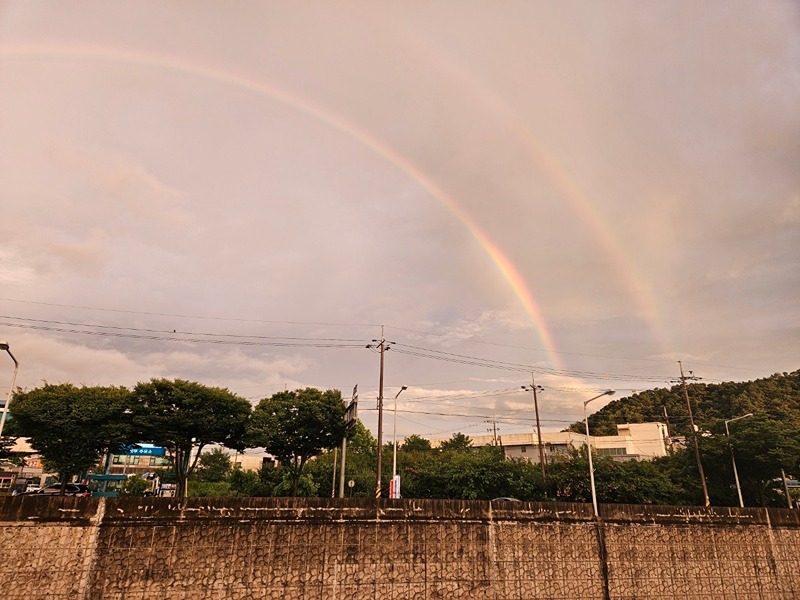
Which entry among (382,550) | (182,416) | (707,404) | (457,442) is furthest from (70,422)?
(707,404)

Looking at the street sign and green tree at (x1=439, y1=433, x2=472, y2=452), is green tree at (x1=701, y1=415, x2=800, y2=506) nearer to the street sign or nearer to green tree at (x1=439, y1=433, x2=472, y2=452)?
the street sign

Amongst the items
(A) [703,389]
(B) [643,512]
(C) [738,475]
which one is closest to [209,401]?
(B) [643,512]

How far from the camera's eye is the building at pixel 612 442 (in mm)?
74438

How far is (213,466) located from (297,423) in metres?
55.8

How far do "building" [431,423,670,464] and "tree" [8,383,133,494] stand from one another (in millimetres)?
→ 55487

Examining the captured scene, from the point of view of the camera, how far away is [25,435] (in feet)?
107

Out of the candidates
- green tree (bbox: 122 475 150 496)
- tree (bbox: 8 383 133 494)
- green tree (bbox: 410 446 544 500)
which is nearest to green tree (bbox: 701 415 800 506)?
green tree (bbox: 410 446 544 500)

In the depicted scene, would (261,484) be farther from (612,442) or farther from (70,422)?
(612,442)

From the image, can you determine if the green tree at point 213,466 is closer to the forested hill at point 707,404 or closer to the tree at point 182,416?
the tree at point 182,416

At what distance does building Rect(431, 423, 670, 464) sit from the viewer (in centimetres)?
7444

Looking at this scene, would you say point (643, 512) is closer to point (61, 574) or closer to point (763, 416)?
point (61, 574)

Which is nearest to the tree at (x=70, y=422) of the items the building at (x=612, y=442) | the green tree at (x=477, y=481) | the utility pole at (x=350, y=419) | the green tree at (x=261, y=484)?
the utility pole at (x=350, y=419)

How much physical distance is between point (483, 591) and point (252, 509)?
752 centimetres

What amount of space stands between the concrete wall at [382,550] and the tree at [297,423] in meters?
22.9
